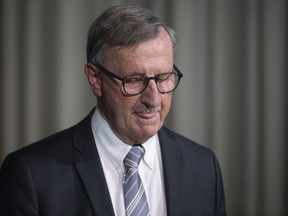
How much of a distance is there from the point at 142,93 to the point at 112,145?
177 millimetres

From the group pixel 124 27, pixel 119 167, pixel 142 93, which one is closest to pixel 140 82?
pixel 142 93

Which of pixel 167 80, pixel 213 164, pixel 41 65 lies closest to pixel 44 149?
pixel 167 80

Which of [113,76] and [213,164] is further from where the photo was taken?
[213,164]

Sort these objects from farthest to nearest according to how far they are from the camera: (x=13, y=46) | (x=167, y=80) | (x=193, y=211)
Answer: (x=13, y=46)
(x=193, y=211)
(x=167, y=80)

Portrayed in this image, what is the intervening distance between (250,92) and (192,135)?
1.06 feet

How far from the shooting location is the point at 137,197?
1.25 meters

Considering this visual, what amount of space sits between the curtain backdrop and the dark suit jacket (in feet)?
3.11

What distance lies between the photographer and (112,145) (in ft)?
4.24

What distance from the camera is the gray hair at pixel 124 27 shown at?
1.16m

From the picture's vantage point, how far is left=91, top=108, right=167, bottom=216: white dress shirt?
4.20 ft

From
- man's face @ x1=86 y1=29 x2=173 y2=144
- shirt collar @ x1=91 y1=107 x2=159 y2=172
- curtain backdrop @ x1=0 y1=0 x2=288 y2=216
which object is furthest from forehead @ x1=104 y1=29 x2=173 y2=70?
curtain backdrop @ x1=0 y1=0 x2=288 y2=216

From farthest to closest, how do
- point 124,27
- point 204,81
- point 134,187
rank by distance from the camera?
point 204,81 < point 134,187 < point 124,27

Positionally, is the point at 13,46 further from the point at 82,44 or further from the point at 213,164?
the point at 213,164

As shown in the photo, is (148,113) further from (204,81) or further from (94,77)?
(204,81)
